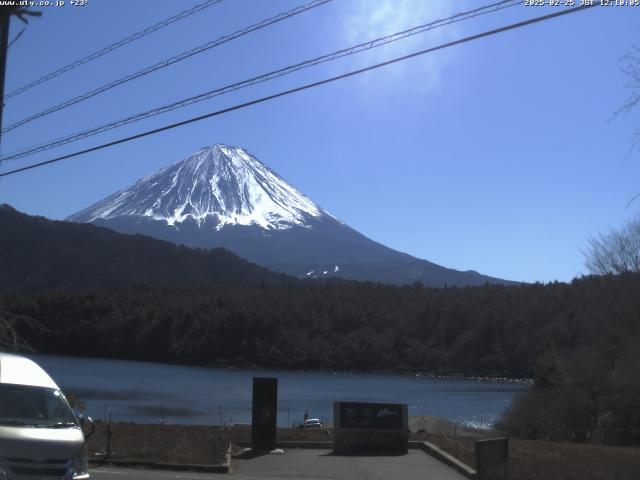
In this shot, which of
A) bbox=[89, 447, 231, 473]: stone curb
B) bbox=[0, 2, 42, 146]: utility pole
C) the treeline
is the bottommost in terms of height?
bbox=[89, 447, 231, 473]: stone curb

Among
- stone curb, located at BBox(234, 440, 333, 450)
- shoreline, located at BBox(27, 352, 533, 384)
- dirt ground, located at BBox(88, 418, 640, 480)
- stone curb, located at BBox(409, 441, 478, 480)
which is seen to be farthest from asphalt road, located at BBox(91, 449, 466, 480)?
shoreline, located at BBox(27, 352, 533, 384)

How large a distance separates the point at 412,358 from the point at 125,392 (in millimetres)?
78469

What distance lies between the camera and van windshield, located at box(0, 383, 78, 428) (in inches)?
408

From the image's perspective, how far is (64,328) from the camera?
520 feet

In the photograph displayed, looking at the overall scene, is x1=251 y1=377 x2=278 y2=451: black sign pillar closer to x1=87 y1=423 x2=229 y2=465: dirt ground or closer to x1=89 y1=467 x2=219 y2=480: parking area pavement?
x1=87 y1=423 x2=229 y2=465: dirt ground

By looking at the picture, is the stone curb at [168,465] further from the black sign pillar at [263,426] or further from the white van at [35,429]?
the white van at [35,429]

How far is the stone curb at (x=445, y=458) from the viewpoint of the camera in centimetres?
1635

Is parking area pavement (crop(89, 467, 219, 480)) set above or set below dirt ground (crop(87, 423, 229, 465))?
below

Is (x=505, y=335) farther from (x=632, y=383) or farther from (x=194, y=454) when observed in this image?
(x=194, y=454)

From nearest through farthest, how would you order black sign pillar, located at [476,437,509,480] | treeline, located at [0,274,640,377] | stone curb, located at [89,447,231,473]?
black sign pillar, located at [476,437,509,480]
stone curb, located at [89,447,231,473]
treeline, located at [0,274,640,377]

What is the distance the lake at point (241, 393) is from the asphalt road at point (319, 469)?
26.9 m

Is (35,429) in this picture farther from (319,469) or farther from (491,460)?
(319,469)

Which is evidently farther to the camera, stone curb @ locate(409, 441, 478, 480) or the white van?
stone curb @ locate(409, 441, 478, 480)

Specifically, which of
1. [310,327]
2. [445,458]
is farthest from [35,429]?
[310,327]
